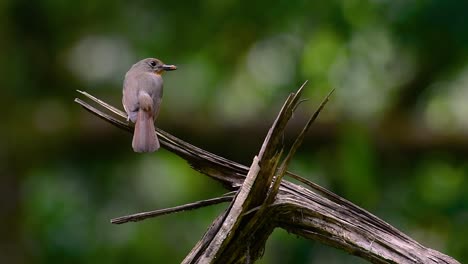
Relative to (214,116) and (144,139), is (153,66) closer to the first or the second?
(144,139)

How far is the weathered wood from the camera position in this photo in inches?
91.3

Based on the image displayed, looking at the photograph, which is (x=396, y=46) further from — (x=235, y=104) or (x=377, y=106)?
(x=235, y=104)

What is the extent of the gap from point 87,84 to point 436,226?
8.77ft

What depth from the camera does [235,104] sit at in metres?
7.45

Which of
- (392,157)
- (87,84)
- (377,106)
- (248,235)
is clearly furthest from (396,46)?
(248,235)

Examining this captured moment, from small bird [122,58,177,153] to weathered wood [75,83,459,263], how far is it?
0.88 m

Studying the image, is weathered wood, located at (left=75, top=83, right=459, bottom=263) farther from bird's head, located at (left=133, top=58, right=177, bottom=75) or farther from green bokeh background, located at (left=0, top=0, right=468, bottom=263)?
green bokeh background, located at (left=0, top=0, right=468, bottom=263)

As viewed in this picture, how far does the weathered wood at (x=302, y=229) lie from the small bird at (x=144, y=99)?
88 cm

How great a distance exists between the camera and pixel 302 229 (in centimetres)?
238

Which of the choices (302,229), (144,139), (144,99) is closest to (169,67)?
(144,99)

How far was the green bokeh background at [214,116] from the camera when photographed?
22.3ft

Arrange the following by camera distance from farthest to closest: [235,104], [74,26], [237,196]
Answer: [74,26], [235,104], [237,196]

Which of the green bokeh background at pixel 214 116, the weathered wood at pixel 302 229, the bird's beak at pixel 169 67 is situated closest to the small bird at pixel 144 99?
the bird's beak at pixel 169 67

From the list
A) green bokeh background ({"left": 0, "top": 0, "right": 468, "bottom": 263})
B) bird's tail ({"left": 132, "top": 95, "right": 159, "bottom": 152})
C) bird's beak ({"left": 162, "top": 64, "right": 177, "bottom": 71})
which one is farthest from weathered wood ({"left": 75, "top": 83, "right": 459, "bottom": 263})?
green bokeh background ({"left": 0, "top": 0, "right": 468, "bottom": 263})
